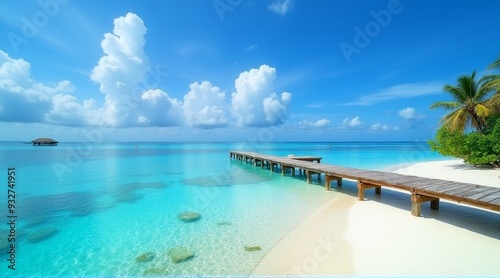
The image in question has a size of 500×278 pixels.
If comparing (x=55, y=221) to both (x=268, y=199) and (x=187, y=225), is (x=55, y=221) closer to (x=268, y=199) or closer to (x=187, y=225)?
(x=187, y=225)

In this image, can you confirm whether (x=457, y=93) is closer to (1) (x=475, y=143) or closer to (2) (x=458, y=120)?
(2) (x=458, y=120)

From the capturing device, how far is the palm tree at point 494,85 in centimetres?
1489

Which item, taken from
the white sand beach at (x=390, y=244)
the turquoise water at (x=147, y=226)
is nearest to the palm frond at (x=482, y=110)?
the white sand beach at (x=390, y=244)

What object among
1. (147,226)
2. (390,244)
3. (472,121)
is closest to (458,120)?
(472,121)

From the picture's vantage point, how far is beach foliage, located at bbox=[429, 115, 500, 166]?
48.5ft

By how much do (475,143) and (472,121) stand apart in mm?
2744

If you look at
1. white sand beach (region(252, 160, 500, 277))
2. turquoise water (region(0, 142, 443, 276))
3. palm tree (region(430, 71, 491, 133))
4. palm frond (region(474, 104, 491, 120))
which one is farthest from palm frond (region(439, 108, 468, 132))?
turquoise water (region(0, 142, 443, 276))

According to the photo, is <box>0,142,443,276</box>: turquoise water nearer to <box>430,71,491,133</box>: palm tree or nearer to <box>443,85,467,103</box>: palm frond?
<box>430,71,491,133</box>: palm tree

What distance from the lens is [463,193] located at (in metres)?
6.61

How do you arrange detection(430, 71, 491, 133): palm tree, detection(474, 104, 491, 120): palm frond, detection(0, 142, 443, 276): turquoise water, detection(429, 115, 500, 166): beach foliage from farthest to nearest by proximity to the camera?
detection(430, 71, 491, 133): palm tree, detection(474, 104, 491, 120): palm frond, detection(429, 115, 500, 166): beach foliage, detection(0, 142, 443, 276): turquoise water

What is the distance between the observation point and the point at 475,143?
51.7 ft

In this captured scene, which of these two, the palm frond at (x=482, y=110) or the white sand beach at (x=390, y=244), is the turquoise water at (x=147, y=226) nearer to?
the white sand beach at (x=390, y=244)

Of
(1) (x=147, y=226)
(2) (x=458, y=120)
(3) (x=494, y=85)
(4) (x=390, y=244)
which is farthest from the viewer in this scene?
(2) (x=458, y=120)

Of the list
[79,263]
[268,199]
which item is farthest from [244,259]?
[268,199]
